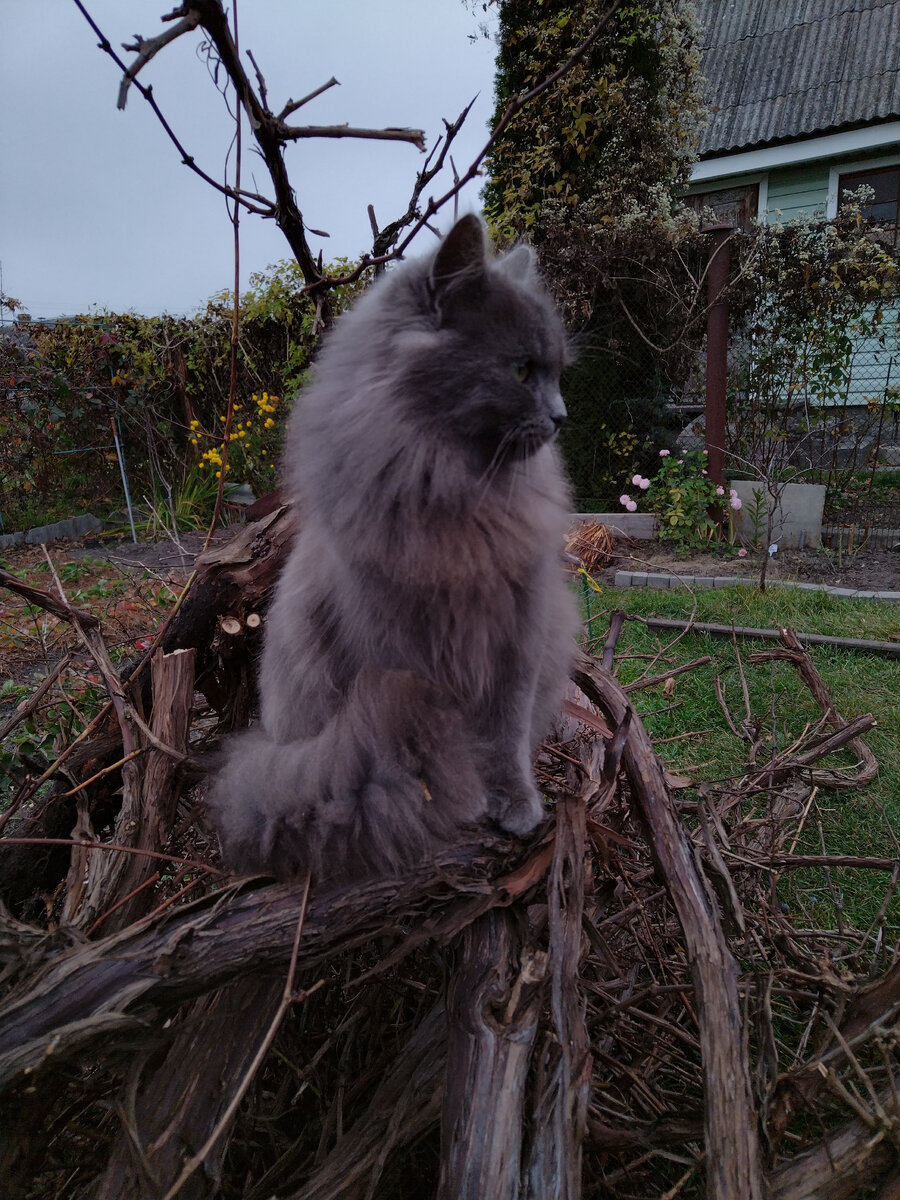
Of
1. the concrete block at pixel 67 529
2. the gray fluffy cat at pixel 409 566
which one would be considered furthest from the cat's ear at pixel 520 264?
the concrete block at pixel 67 529

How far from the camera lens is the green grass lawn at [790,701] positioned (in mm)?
2416

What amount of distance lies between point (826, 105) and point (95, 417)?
1095 centimetres

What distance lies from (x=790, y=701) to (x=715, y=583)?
1964 mm

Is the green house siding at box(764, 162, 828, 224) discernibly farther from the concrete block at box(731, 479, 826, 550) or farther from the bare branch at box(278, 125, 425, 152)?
the bare branch at box(278, 125, 425, 152)

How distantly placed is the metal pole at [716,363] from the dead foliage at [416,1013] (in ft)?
15.2

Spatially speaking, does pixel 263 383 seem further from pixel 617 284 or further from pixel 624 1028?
pixel 624 1028

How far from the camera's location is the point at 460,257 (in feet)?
4.68

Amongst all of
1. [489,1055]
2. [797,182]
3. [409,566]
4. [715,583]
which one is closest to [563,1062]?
[489,1055]

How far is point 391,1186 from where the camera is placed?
1440 millimetres

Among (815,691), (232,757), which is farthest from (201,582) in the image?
(815,691)

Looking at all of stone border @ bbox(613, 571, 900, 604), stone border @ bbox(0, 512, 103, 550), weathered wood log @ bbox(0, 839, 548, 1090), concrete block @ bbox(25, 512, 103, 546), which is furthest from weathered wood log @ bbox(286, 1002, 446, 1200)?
concrete block @ bbox(25, 512, 103, 546)

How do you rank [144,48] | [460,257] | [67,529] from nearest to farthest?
[144,48] → [460,257] → [67,529]

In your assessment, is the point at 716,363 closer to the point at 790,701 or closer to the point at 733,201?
the point at 790,701

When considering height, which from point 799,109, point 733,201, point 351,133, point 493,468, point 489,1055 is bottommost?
point 489,1055
